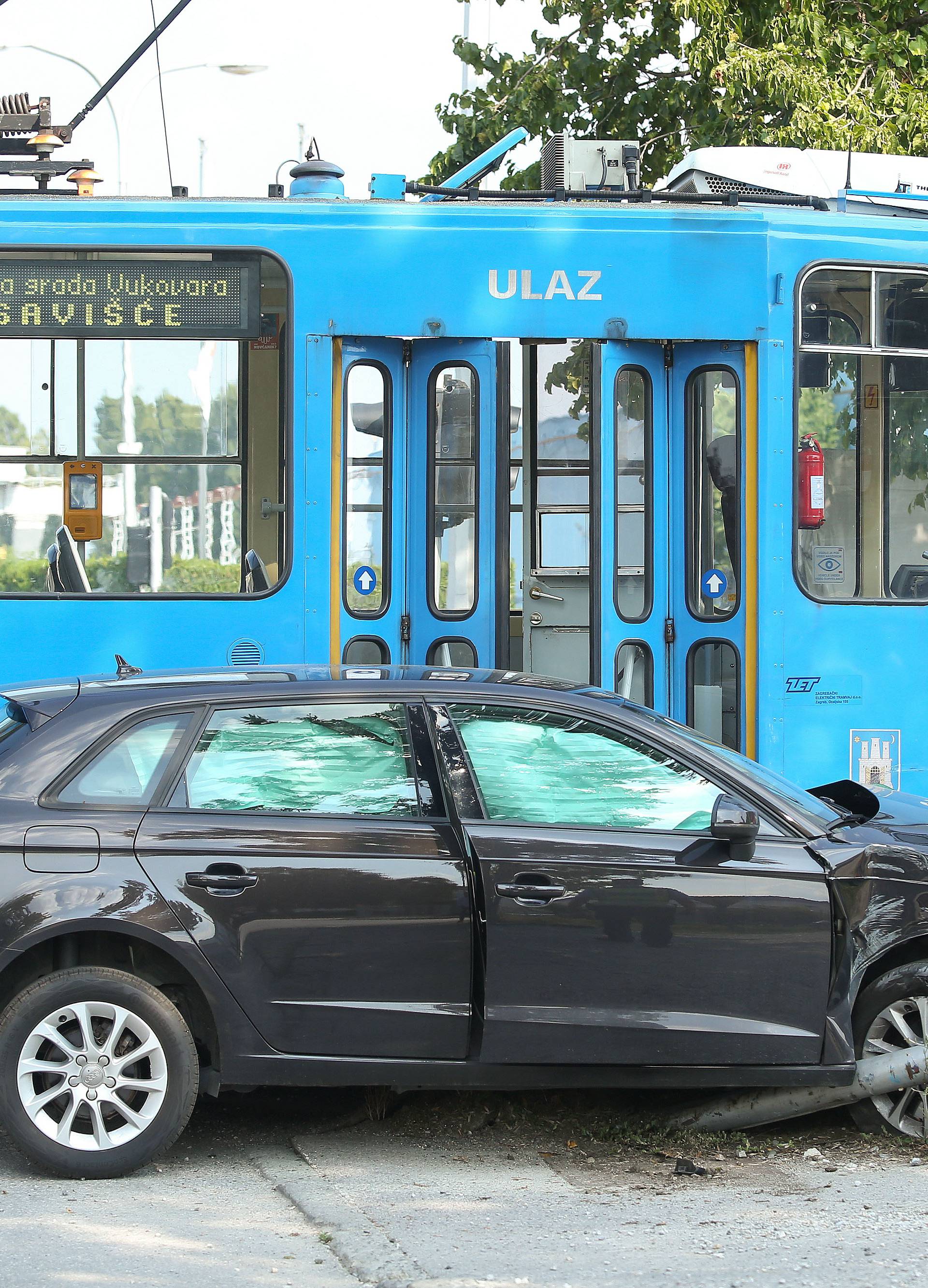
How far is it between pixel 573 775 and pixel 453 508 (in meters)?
2.78

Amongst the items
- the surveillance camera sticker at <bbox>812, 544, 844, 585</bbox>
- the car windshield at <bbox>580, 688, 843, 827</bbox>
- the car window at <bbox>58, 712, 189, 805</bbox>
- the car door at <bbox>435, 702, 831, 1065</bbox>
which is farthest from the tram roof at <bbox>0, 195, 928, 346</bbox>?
the car door at <bbox>435, 702, 831, 1065</bbox>

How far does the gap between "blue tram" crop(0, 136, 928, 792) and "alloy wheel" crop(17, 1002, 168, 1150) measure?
2.81m

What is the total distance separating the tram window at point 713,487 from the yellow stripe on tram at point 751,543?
0.16 ft

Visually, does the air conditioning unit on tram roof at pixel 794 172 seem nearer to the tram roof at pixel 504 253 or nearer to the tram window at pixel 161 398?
the tram roof at pixel 504 253

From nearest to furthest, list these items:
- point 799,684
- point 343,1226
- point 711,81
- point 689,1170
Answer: point 343,1226, point 689,1170, point 799,684, point 711,81

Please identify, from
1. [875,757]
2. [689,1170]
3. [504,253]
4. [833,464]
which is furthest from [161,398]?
[689,1170]

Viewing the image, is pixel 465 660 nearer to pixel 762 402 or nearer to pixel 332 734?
pixel 762 402

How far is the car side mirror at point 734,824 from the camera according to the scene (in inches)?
181

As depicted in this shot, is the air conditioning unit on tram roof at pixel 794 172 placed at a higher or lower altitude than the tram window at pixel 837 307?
higher

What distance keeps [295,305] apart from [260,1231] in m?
4.46

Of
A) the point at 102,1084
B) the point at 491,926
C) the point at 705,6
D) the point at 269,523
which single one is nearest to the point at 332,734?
the point at 491,926

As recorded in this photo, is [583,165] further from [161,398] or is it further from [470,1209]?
[470,1209]

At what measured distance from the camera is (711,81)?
45.1 ft

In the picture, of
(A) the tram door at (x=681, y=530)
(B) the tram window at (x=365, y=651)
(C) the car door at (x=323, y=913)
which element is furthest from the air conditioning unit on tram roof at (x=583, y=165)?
(C) the car door at (x=323, y=913)
